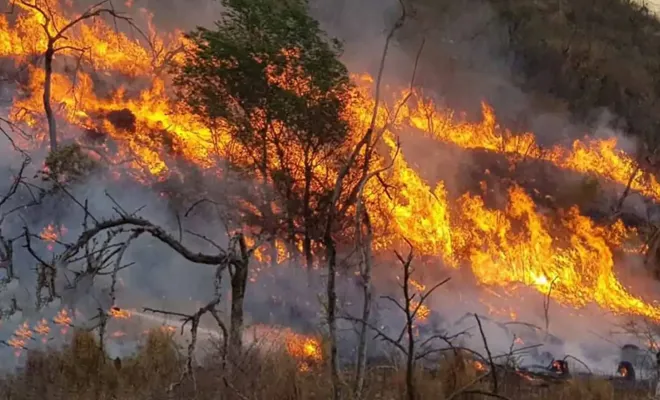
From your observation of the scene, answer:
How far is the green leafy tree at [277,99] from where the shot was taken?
15648mm

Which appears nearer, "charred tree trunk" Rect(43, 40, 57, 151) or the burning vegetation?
the burning vegetation

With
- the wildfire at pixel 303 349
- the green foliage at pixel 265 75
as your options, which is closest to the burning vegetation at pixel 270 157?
the green foliage at pixel 265 75

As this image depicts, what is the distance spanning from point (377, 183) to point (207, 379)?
9552 mm

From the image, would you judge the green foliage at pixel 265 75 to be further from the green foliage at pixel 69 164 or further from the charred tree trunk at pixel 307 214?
the green foliage at pixel 69 164

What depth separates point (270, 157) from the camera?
1664cm

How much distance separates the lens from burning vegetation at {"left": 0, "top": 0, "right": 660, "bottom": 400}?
51.3ft

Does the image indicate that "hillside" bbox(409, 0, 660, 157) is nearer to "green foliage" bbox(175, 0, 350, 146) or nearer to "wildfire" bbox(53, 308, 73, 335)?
"green foliage" bbox(175, 0, 350, 146)

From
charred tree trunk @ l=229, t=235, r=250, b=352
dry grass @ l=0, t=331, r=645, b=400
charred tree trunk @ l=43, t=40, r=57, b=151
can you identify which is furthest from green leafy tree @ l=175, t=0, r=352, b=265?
charred tree trunk @ l=229, t=235, r=250, b=352

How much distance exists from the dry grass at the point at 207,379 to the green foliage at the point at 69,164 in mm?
5631

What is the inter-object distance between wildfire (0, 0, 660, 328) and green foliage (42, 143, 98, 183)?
1159 millimetres

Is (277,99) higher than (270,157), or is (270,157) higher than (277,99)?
(277,99)

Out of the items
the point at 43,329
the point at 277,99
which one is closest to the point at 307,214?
the point at 277,99

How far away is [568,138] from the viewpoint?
2153 centimetres

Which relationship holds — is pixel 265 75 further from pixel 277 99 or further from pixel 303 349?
pixel 303 349
